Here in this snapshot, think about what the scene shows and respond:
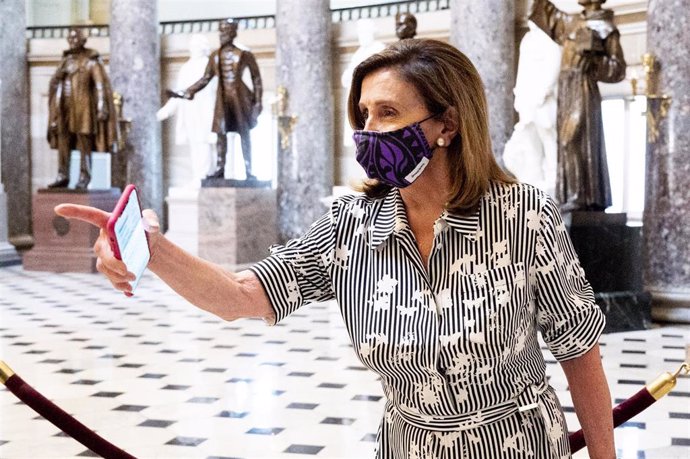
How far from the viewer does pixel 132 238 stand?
174 centimetres

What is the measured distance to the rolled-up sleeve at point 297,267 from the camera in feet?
6.85

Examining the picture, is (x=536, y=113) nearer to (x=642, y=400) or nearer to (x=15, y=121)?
(x=642, y=400)

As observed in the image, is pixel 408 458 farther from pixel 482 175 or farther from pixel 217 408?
pixel 217 408

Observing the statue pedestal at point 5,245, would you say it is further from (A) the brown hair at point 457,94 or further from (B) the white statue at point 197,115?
(A) the brown hair at point 457,94

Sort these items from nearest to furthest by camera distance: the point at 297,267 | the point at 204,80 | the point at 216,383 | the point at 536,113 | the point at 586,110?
the point at 297,267 < the point at 216,383 < the point at 586,110 < the point at 536,113 < the point at 204,80

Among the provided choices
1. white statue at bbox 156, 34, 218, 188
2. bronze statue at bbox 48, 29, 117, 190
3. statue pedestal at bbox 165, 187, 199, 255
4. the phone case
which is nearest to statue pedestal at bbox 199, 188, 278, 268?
statue pedestal at bbox 165, 187, 199, 255

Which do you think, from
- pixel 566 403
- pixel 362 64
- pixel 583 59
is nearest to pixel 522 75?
pixel 583 59

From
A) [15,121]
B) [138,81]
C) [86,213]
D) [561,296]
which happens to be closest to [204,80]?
[138,81]

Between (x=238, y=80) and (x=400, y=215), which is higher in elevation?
→ (x=238, y=80)

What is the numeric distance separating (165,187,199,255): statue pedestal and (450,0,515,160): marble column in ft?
16.3

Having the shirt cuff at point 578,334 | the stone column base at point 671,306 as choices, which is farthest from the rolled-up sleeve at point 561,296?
the stone column base at point 671,306

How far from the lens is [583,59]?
31.6 feet

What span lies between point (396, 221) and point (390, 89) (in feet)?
0.83

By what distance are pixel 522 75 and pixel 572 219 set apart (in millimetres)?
4131
